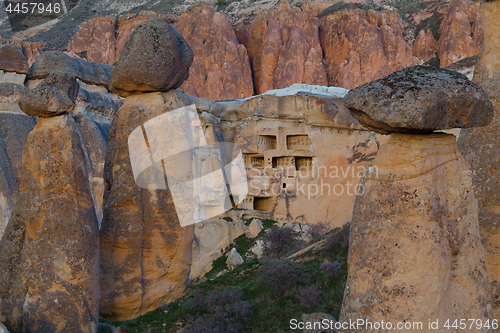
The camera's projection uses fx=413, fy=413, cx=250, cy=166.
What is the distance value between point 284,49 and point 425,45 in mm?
9798

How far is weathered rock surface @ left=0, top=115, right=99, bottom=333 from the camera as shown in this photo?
386cm

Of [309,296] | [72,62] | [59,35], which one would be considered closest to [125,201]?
[309,296]

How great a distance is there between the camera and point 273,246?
1132cm

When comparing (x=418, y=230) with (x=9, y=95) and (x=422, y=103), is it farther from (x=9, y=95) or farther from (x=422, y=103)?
(x=9, y=95)

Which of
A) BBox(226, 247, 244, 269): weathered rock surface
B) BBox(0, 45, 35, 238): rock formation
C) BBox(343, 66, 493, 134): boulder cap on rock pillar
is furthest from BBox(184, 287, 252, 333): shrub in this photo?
BBox(0, 45, 35, 238): rock formation

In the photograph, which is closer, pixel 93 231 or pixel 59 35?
pixel 93 231

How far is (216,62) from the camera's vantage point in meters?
27.1

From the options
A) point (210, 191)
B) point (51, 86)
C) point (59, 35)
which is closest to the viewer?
point (51, 86)

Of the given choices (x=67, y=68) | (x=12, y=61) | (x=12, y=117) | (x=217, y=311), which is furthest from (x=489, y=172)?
(x=12, y=61)

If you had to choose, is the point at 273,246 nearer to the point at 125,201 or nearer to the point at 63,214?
the point at 125,201

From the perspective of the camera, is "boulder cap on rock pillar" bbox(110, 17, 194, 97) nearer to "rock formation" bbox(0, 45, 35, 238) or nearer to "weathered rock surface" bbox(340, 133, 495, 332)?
"weathered rock surface" bbox(340, 133, 495, 332)

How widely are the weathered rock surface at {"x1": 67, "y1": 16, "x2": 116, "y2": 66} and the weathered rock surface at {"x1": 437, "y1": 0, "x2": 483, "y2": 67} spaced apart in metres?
23.2

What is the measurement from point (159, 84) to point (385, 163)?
3.45 meters

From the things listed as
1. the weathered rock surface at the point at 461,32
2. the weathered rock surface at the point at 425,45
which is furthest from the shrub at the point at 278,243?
the weathered rock surface at the point at 425,45
